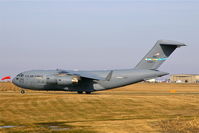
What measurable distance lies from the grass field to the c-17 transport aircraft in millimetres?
7814

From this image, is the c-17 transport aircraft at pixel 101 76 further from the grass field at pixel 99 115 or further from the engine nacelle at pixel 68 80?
the grass field at pixel 99 115

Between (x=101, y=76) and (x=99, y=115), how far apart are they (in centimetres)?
1864

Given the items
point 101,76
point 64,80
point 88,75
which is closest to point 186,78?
point 101,76

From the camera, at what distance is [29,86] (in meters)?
49.4

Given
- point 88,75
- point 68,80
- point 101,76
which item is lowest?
point 68,80

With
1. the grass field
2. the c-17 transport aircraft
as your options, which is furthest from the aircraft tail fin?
the grass field

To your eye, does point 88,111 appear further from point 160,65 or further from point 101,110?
point 160,65

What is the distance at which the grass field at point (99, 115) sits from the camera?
2177 cm

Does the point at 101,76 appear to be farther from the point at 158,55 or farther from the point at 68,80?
the point at 158,55

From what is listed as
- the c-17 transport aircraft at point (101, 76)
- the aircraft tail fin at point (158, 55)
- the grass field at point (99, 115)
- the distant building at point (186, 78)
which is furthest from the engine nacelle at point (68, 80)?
the distant building at point (186, 78)

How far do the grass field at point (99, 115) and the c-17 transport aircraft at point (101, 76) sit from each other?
7.81 m

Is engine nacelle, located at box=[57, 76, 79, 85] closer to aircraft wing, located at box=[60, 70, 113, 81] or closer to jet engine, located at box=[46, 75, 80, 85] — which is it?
jet engine, located at box=[46, 75, 80, 85]

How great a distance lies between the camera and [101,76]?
48.5m

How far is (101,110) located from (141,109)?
377cm
